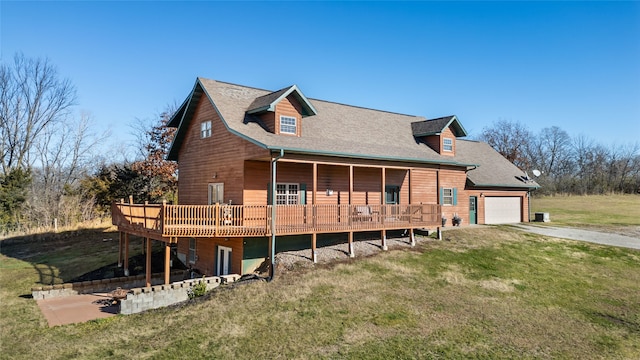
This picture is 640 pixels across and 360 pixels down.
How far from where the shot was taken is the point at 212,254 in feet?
53.9

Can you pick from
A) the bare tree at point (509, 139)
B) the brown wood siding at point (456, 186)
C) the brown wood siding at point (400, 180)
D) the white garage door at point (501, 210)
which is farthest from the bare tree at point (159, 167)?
the bare tree at point (509, 139)

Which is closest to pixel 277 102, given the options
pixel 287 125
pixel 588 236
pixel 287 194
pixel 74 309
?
pixel 287 125

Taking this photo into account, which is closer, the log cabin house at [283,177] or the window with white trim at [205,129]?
the log cabin house at [283,177]

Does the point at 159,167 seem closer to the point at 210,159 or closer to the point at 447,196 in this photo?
the point at 210,159

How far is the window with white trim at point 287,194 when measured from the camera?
16.2m

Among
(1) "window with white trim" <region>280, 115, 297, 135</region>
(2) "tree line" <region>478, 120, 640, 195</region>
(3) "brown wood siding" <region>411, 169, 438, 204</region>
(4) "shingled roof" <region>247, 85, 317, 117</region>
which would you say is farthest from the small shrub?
(2) "tree line" <region>478, 120, 640, 195</region>

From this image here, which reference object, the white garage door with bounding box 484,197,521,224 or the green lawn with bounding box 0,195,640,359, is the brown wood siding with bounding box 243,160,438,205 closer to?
the green lawn with bounding box 0,195,640,359

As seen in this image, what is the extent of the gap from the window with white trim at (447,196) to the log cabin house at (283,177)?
0.21ft

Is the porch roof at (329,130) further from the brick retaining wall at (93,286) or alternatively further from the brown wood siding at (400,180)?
the brick retaining wall at (93,286)

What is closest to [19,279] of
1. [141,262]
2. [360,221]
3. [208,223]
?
[141,262]

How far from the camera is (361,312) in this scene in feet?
35.7

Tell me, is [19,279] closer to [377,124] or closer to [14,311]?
[14,311]

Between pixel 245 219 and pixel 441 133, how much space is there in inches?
549

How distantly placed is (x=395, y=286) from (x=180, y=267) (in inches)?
452
